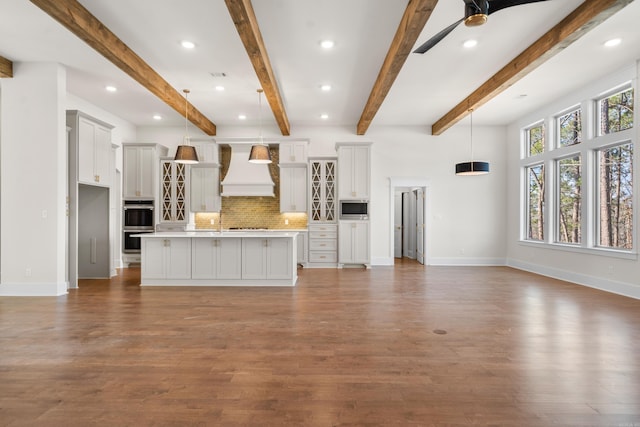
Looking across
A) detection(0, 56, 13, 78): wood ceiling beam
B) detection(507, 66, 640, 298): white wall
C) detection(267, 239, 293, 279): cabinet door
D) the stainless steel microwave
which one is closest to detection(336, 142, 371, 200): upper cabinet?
the stainless steel microwave

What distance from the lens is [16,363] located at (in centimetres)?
249

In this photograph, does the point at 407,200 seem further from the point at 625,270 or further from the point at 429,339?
the point at 429,339

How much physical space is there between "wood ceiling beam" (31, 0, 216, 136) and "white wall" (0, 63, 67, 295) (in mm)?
1245

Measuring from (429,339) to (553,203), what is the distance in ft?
17.0

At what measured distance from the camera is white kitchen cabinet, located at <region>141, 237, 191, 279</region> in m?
5.27

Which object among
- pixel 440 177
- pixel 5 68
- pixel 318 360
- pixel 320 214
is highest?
pixel 5 68

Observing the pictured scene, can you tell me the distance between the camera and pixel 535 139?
7039mm

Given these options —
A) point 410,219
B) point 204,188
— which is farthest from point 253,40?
point 410,219

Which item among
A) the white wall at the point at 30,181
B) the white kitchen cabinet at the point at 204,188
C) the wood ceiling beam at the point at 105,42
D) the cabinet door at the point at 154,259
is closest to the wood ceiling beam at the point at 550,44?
the wood ceiling beam at the point at 105,42

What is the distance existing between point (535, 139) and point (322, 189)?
487 cm

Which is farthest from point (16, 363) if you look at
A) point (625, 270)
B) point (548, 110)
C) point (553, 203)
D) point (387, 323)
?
point (548, 110)

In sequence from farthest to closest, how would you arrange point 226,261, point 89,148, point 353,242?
point 353,242 → point 89,148 → point 226,261

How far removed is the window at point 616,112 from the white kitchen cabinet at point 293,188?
18.4 ft

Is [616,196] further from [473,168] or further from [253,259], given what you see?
[253,259]
